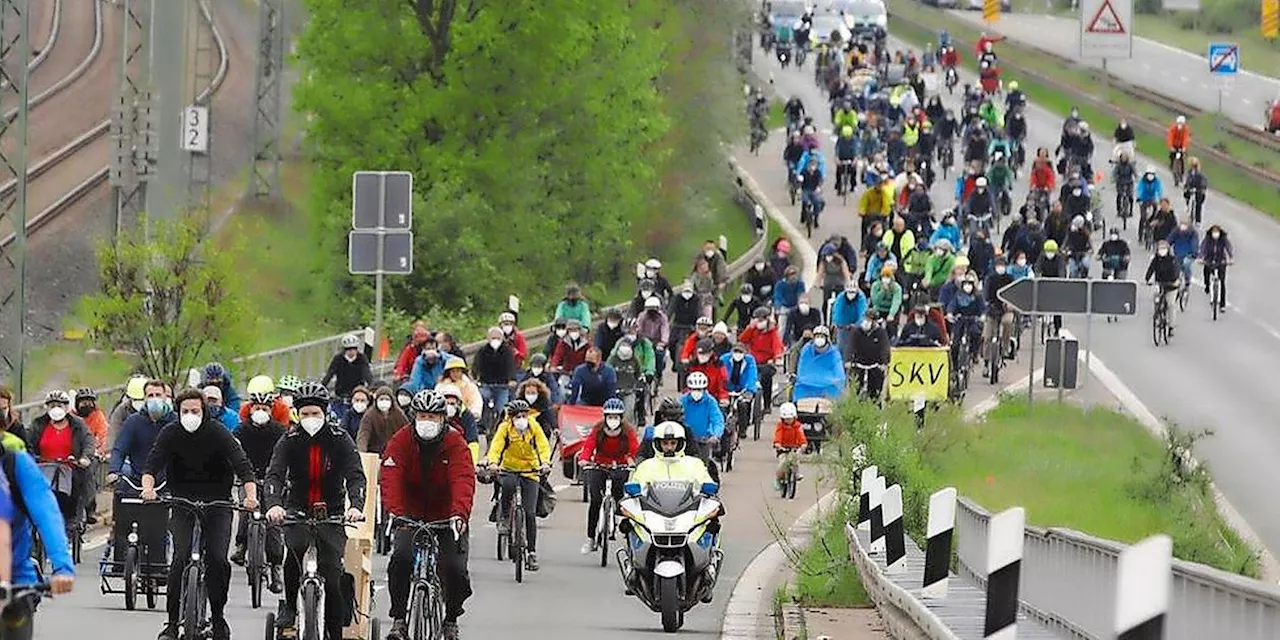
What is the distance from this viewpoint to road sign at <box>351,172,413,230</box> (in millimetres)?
34156

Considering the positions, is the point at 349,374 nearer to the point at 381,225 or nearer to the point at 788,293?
the point at 381,225

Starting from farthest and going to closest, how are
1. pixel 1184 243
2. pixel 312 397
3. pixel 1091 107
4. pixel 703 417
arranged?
pixel 1091 107
pixel 1184 243
pixel 703 417
pixel 312 397

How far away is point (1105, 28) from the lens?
67938 mm

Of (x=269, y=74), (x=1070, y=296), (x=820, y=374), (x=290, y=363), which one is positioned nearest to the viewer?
(x=820, y=374)

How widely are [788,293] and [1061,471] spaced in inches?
354

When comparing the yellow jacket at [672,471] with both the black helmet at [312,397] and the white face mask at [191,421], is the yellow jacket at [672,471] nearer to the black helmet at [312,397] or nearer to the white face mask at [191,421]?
the white face mask at [191,421]

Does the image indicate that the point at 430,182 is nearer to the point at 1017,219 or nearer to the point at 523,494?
the point at 1017,219

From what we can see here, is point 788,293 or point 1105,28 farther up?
point 1105,28

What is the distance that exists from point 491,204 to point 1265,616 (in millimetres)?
43467

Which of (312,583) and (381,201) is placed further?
(381,201)

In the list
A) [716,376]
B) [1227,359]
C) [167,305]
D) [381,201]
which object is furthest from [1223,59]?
[381,201]

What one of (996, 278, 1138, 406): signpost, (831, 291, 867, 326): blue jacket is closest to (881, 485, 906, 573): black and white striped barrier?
(996, 278, 1138, 406): signpost

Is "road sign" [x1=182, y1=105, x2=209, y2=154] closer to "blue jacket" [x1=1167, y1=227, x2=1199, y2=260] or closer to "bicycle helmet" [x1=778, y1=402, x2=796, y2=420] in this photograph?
"blue jacket" [x1=1167, y1=227, x2=1199, y2=260]

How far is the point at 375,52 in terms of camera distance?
54062 mm
